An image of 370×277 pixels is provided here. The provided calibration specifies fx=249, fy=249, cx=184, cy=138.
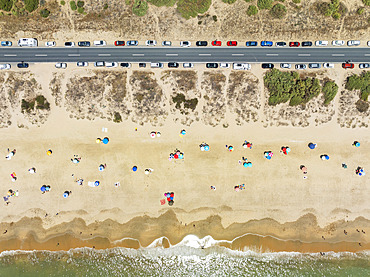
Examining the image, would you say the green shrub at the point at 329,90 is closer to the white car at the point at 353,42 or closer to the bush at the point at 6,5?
the white car at the point at 353,42

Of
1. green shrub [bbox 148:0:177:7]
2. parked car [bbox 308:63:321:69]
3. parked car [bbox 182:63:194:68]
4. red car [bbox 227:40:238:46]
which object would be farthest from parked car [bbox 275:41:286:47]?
green shrub [bbox 148:0:177:7]

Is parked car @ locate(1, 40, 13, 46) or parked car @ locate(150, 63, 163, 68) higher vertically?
parked car @ locate(1, 40, 13, 46)

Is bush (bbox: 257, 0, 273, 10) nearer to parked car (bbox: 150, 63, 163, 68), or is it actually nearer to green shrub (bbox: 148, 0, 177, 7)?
green shrub (bbox: 148, 0, 177, 7)

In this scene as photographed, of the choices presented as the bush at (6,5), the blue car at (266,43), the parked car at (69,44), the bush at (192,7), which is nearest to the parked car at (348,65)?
the blue car at (266,43)

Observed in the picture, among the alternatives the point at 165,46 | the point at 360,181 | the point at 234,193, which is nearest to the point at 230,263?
the point at 234,193

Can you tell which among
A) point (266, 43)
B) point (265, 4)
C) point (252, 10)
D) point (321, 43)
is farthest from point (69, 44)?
point (321, 43)

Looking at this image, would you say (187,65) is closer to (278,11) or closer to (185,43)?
(185,43)
